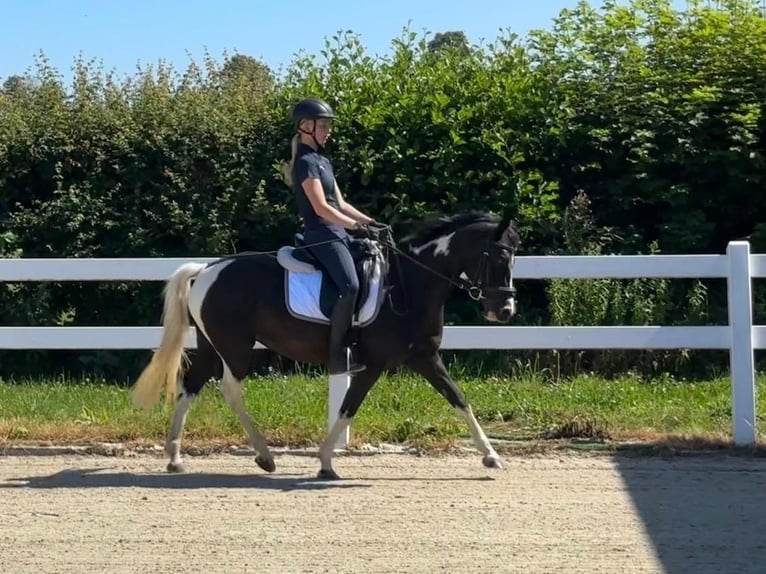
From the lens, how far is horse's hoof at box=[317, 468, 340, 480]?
329 inches

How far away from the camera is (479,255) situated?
331 inches

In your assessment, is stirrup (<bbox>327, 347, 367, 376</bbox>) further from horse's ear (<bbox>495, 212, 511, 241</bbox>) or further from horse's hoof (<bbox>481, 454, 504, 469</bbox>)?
horse's ear (<bbox>495, 212, 511, 241</bbox>)

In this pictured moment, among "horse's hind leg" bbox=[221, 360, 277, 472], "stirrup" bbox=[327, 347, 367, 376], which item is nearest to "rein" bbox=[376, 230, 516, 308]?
"stirrup" bbox=[327, 347, 367, 376]

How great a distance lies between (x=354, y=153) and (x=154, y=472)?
575 cm

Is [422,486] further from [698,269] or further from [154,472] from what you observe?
[698,269]

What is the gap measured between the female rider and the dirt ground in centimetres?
106

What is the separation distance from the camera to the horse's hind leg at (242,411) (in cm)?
855

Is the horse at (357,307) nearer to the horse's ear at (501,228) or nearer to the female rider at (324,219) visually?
the horse's ear at (501,228)

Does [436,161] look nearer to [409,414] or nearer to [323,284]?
[409,414]

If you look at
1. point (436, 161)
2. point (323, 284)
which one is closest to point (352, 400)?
point (323, 284)

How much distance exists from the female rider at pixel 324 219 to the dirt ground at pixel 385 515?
106 cm

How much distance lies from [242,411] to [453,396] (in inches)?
61.2

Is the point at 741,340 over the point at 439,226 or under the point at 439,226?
under

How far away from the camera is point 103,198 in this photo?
45.2 feet
